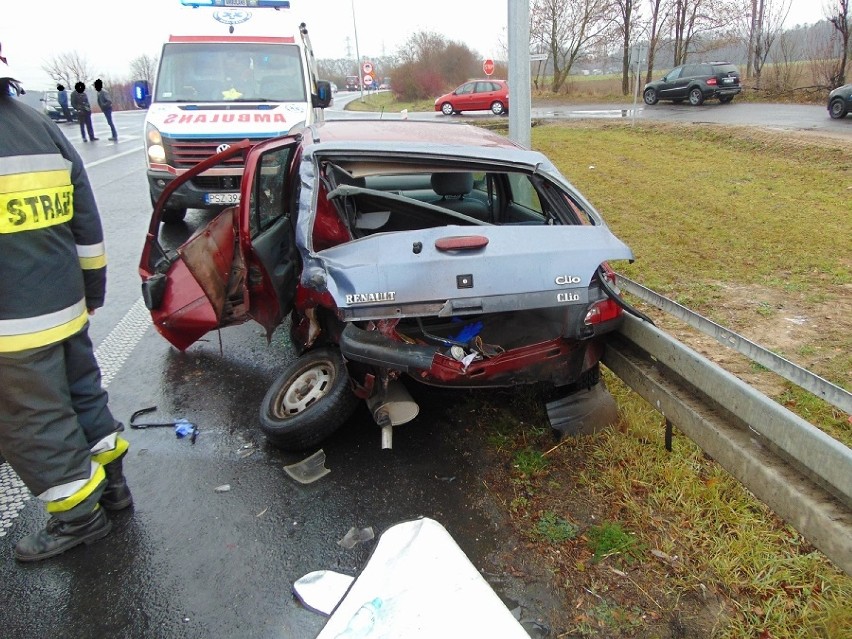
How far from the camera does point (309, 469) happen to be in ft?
10.9

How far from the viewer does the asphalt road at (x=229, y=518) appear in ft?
7.99

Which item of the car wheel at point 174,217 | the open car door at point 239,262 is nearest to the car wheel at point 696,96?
the car wheel at point 174,217

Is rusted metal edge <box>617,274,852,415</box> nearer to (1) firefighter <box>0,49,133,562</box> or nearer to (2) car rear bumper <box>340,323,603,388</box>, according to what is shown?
(2) car rear bumper <box>340,323,603,388</box>

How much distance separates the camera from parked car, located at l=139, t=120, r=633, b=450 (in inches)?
120

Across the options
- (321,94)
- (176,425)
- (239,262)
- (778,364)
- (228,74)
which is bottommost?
(176,425)

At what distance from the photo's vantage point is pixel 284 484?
3.22m

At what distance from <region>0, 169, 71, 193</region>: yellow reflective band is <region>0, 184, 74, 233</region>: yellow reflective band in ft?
0.05

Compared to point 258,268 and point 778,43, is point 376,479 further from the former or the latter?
point 778,43

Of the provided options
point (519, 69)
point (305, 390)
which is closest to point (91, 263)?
point (305, 390)

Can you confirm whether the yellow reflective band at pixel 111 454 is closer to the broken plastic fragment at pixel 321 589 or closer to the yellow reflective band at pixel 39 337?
the yellow reflective band at pixel 39 337

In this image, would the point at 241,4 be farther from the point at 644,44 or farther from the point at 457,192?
the point at 644,44

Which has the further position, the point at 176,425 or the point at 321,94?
the point at 321,94

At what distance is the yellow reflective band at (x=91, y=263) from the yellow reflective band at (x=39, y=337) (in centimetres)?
28

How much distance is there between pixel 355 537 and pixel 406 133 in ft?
7.94
